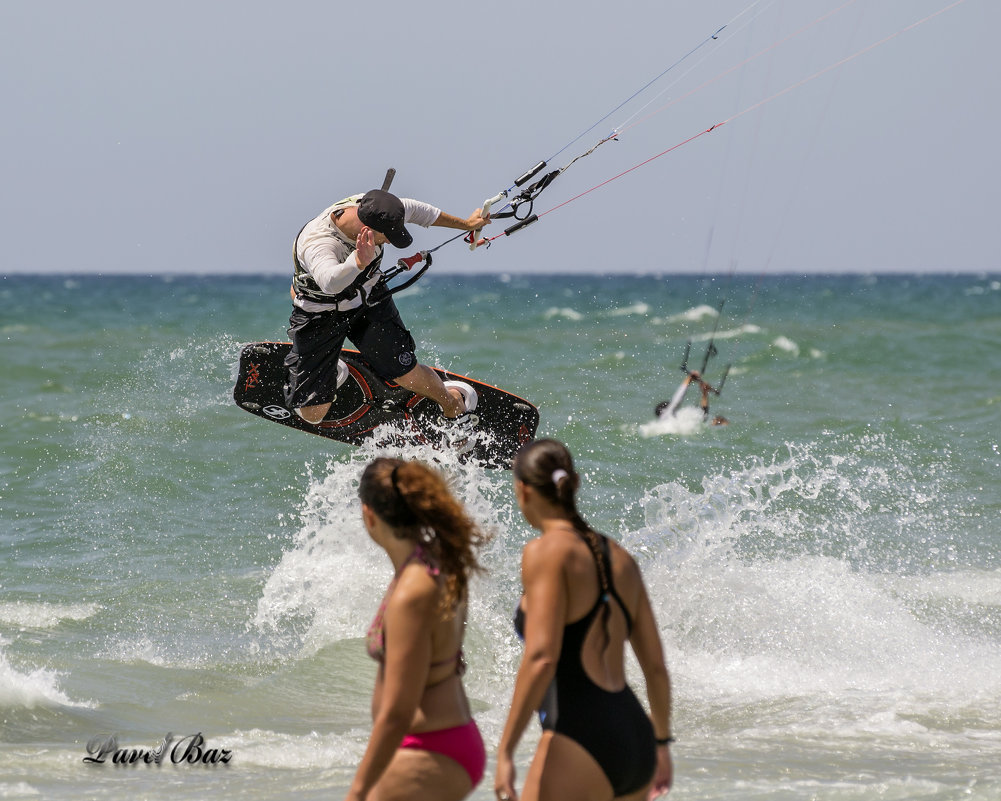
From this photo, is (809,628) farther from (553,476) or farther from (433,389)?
(553,476)

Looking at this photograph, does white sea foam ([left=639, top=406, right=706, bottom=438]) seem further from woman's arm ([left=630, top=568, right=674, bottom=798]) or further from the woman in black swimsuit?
the woman in black swimsuit

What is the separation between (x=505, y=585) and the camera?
855 centimetres

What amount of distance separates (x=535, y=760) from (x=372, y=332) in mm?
4575

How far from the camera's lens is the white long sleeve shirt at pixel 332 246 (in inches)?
261

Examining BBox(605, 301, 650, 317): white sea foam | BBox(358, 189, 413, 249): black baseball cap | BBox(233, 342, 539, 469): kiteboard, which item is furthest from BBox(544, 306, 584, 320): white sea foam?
BBox(358, 189, 413, 249): black baseball cap

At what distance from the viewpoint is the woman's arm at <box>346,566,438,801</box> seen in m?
2.86

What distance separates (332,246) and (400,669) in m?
4.21

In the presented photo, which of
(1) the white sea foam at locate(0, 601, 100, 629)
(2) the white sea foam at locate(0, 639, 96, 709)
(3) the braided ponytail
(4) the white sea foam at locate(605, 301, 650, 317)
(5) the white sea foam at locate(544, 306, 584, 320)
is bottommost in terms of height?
(1) the white sea foam at locate(0, 601, 100, 629)

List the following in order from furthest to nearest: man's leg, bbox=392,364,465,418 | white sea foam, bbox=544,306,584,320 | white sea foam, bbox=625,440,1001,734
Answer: white sea foam, bbox=544,306,584,320 → man's leg, bbox=392,364,465,418 → white sea foam, bbox=625,440,1001,734

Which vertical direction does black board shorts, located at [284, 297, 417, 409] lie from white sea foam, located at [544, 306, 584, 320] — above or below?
below

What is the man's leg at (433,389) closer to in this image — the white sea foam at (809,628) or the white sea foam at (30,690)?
the white sea foam at (809,628)

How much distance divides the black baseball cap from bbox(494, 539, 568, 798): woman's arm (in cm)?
371

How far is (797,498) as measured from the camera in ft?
38.3

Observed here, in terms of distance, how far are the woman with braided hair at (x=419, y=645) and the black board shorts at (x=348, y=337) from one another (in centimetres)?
429
